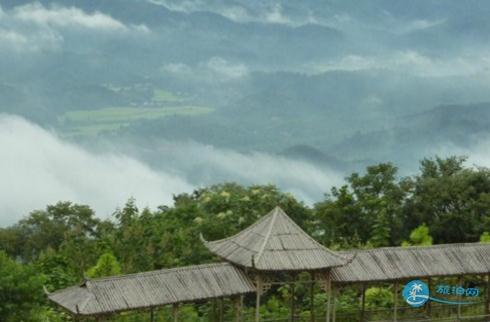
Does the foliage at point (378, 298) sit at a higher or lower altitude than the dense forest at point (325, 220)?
lower

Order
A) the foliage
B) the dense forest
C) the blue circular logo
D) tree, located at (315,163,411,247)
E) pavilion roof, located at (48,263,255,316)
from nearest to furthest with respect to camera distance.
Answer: pavilion roof, located at (48,263,255,316)
the blue circular logo
the foliage
the dense forest
tree, located at (315,163,411,247)

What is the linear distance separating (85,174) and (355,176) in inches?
4953

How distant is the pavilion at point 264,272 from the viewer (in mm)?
18297

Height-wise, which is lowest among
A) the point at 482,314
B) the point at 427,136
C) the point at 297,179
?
the point at 482,314

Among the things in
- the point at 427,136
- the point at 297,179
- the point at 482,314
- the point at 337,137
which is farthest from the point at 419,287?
the point at 337,137

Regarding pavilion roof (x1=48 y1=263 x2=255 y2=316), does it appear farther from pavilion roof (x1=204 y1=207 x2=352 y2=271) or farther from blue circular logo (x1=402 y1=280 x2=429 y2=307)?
blue circular logo (x1=402 y1=280 x2=429 y2=307)

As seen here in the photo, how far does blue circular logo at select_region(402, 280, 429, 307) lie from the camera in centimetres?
2262

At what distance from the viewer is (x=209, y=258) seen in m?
30.3

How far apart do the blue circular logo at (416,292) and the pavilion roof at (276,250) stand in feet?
8.21

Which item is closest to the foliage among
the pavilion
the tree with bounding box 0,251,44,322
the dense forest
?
the dense forest

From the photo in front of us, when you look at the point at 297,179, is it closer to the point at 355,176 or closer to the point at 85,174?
the point at 85,174

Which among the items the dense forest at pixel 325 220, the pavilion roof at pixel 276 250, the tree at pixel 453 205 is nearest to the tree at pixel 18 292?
the pavilion roof at pixel 276 250

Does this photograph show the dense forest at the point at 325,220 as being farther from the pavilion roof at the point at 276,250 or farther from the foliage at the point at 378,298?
the pavilion roof at the point at 276,250

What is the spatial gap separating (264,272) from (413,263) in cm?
446
